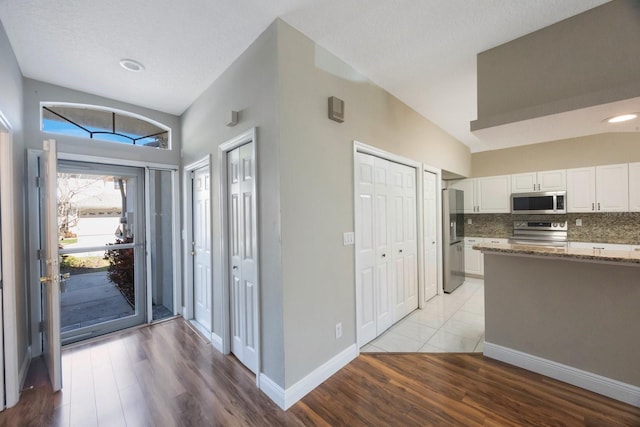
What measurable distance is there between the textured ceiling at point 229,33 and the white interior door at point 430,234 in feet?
5.15

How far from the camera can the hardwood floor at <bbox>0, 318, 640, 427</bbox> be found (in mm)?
1744

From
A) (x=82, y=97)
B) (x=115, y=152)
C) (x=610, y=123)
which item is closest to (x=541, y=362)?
(x=610, y=123)

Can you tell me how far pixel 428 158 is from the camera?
3836 mm

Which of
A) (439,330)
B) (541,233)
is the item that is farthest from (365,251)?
(541,233)

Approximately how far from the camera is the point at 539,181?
15.3 ft

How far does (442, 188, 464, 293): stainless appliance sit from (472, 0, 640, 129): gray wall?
2.22 metres

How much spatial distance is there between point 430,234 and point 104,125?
4665 millimetres

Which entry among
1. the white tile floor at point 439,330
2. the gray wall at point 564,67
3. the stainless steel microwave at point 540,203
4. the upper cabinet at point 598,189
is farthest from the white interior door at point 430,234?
the upper cabinet at point 598,189

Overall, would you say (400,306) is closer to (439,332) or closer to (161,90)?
(439,332)

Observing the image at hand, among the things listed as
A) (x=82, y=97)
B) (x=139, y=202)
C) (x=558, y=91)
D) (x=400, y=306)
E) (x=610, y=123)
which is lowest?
(x=400, y=306)

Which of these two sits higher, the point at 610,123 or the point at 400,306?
the point at 610,123

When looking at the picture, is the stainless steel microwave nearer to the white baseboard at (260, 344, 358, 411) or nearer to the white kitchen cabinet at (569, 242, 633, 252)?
the white kitchen cabinet at (569, 242, 633, 252)

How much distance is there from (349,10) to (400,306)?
10.5ft

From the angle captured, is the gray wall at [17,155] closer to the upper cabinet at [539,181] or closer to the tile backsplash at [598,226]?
the upper cabinet at [539,181]
